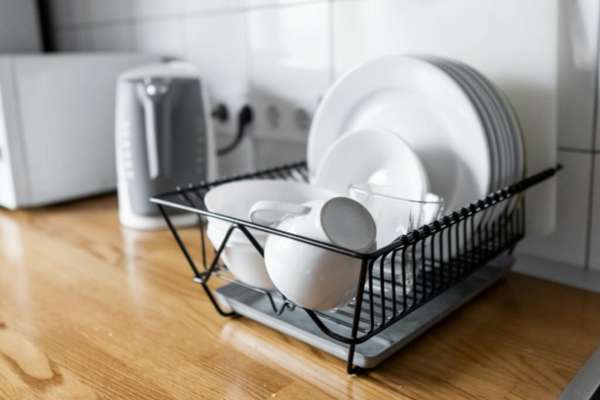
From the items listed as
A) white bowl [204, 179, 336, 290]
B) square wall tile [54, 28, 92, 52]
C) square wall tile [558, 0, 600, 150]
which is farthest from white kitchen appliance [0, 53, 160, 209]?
square wall tile [558, 0, 600, 150]

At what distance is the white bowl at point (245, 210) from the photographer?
0.58 metres

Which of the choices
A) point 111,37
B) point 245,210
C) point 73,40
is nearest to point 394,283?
point 245,210

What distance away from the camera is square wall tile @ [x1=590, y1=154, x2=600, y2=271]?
73 centimetres

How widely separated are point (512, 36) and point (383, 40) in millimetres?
189

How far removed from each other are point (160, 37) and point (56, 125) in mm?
331

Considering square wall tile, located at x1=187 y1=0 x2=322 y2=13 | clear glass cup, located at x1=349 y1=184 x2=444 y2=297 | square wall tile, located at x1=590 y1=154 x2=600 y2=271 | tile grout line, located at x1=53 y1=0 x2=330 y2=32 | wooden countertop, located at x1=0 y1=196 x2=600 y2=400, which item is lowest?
wooden countertop, located at x1=0 y1=196 x2=600 y2=400

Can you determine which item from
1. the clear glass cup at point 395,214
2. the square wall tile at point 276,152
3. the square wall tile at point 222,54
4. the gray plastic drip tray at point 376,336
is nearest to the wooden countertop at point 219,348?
the gray plastic drip tray at point 376,336

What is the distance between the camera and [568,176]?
2.48 ft

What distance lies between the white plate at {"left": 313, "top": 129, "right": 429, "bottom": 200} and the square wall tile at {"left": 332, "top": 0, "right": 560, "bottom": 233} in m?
0.18

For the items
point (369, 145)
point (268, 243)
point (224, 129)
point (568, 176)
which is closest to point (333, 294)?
point (268, 243)

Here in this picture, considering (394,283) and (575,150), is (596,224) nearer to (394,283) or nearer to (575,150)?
(575,150)

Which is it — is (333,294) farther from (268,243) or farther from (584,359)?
(584,359)

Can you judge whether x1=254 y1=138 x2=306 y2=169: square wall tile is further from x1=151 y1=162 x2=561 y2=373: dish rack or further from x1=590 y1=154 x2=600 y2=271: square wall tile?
x1=590 y1=154 x2=600 y2=271: square wall tile

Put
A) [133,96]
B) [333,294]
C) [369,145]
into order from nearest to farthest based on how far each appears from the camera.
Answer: [333,294] < [369,145] < [133,96]
